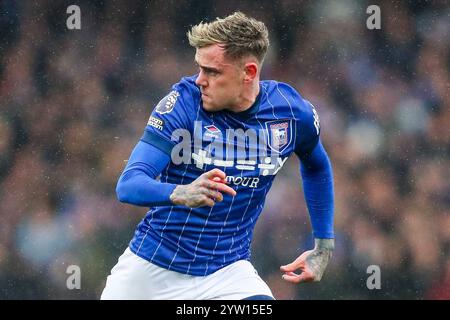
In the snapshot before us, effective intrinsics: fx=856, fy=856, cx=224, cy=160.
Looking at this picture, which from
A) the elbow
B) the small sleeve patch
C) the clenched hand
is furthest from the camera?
the small sleeve patch

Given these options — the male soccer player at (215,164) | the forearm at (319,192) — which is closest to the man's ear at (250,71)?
the male soccer player at (215,164)

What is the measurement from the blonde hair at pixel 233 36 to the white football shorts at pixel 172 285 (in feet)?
3.58

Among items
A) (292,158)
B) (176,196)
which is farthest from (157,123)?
(292,158)

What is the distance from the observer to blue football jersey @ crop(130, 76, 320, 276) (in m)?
4.11

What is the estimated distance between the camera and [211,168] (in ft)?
13.6

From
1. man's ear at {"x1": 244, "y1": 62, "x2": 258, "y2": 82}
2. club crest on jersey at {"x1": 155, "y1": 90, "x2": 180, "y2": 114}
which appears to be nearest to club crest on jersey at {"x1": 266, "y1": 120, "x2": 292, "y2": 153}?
man's ear at {"x1": 244, "y1": 62, "x2": 258, "y2": 82}

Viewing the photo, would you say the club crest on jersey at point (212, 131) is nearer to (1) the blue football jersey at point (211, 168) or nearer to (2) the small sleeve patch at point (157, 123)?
(1) the blue football jersey at point (211, 168)

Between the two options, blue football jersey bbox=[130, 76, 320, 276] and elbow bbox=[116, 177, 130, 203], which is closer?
elbow bbox=[116, 177, 130, 203]

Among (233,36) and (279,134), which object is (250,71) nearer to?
(233,36)

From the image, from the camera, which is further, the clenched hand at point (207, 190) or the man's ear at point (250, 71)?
the man's ear at point (250, 71)

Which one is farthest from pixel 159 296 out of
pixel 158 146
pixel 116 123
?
pixel 116 123

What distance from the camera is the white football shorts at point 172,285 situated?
4.17m

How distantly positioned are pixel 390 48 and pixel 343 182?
1.41m

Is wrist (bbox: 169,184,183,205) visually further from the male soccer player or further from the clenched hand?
the male soccer player
